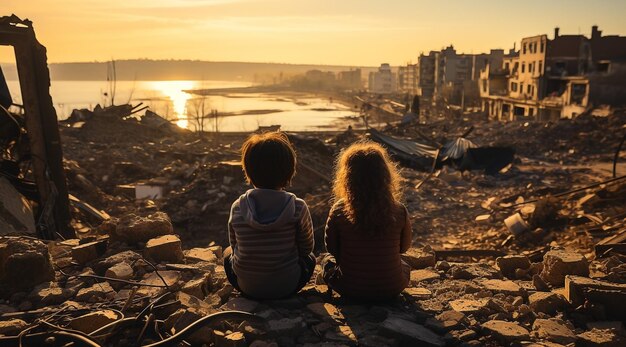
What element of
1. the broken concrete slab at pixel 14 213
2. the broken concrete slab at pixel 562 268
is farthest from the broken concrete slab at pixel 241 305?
the broken concrete slab at pixel 14 213

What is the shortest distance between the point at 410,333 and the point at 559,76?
41742 mm

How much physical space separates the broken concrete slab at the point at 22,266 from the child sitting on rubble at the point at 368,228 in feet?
7.22

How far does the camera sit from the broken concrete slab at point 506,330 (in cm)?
270

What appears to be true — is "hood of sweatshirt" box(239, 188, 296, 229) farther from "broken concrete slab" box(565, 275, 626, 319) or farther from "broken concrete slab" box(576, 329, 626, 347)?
"broken concrete slab" box(565, 275, 626, 319)

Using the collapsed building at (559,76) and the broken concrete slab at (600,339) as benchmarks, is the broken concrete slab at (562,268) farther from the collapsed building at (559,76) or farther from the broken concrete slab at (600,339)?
the collapsed building at (559,76)

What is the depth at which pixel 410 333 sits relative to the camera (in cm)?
267

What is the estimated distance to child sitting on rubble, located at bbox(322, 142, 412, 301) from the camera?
2.89 metres

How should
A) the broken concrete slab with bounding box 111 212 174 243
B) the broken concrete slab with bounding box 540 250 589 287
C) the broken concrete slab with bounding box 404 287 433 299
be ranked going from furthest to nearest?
the broken concrete slab with bounding box 111 212 174 243 < the broken concrete slab with bounding box 540 250 589 287 < the broken concrete slab with bounding box 404 287 433 299

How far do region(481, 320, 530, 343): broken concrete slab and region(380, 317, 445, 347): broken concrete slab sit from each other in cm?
35

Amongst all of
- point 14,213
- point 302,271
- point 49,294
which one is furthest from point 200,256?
point 14,213

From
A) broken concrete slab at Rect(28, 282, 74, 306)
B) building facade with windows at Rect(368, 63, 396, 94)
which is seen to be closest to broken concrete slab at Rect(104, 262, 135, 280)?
broken concrete slab at Rect(28, 282, 74, 306)

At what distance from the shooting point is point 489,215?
9523 mm

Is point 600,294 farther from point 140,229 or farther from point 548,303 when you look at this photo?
point 140,229

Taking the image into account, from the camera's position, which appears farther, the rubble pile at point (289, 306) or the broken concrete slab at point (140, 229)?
the broken concrete slab at point (140, 229)
